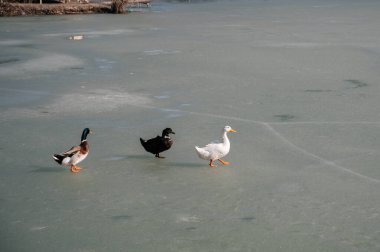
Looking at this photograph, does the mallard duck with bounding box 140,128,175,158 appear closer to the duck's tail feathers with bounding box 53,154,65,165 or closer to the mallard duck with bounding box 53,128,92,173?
the mallard duck with bounding box 53,128,92,173

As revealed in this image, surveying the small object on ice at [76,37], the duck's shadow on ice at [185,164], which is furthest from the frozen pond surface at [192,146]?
the small object on ice at [76,37]

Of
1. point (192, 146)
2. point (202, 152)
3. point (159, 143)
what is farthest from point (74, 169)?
point (192, 146)

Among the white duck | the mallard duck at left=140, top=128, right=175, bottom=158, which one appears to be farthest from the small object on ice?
the white duck

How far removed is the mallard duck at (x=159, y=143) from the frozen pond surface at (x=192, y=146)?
207mm

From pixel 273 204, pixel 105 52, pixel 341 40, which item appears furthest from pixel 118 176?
pixel 341 40

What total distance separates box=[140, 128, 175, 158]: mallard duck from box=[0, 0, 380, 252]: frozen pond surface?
207 millimetres

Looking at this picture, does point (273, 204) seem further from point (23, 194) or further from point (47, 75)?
point (47, 75)

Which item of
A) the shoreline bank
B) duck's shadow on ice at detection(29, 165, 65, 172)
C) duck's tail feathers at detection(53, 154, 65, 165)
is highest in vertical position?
duck's tail feathers at detection(53, 154, 65, 165)

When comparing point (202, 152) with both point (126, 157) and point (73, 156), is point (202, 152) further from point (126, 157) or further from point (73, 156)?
point (73, 156)

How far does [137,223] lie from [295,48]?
12.6 meters

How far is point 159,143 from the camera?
7758 mm

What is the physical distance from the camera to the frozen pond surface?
577 cm

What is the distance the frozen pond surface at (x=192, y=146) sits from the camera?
18.9 ft

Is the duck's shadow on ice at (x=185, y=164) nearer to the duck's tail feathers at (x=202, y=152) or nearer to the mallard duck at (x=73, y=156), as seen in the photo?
the duck's tail feathers at (x=202, y=152)
